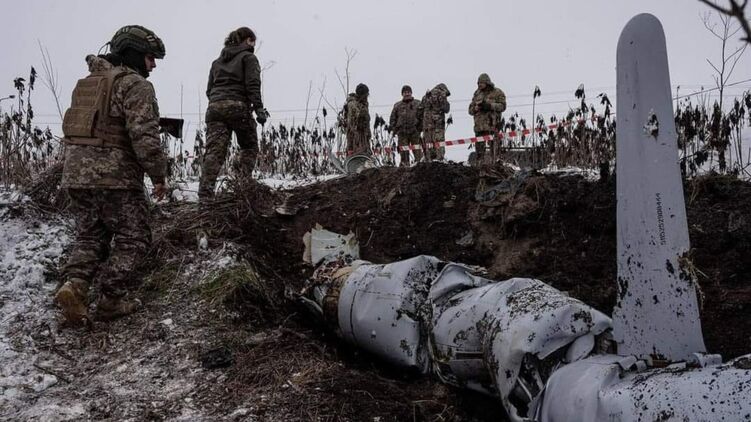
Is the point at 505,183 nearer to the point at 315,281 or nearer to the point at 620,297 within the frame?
the point at 315,281

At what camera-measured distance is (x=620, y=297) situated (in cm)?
179

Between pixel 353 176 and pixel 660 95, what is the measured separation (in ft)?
12.9

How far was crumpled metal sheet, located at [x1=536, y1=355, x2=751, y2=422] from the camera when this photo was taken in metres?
1.36

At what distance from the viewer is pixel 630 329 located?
1766 millimetres

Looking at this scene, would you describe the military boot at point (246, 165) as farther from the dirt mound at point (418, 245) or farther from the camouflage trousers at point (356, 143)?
the camouflage trousers at point (356, 143)

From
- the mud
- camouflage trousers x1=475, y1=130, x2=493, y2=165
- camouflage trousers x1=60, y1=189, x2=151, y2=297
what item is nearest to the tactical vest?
camouflage trousers x1=60, y1=189, x2=151, y2=297

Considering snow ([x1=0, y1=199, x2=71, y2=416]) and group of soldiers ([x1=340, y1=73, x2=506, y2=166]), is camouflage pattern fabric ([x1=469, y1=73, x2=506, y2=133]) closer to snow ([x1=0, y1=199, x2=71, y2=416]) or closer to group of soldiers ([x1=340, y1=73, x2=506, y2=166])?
group of soldiers ([x1=340, y1=73, x2=506, y2=166])

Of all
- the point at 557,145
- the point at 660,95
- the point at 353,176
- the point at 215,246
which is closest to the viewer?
the point at 660,95

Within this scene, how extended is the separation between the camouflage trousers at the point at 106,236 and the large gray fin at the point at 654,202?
274cm

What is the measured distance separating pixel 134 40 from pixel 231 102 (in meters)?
1.54

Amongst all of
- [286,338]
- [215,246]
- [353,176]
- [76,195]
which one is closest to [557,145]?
[353,176]

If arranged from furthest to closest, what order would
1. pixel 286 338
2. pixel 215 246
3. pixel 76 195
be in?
pixel 215 246 < pixel 76 195 < pixel 286 338

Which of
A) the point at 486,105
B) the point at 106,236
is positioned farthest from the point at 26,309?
the point at 486,105

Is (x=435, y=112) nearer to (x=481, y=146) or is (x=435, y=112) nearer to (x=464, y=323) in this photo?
(x=481, y=146)
